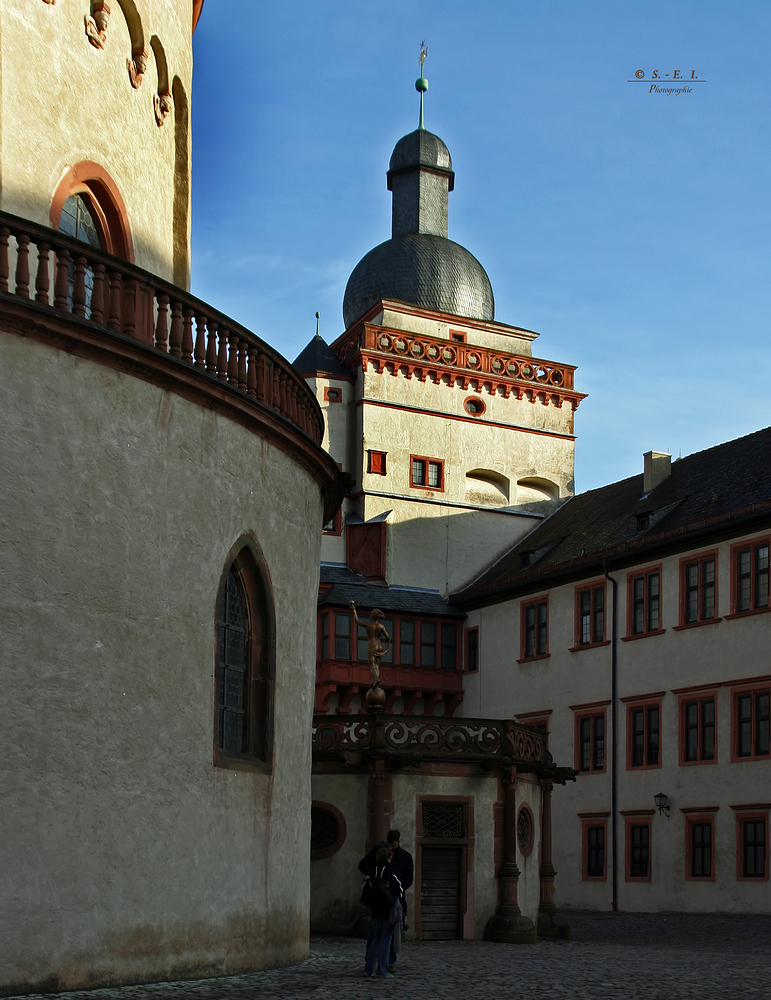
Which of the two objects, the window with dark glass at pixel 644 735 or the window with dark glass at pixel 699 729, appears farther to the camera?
the window with dark glass at pixel 644 735

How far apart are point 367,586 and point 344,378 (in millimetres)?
6796

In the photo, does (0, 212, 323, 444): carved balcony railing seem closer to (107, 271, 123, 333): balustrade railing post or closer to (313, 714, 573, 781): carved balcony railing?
(107, 271, 123, 333): balustrade railing post

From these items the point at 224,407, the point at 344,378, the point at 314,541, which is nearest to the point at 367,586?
the point at 344,378

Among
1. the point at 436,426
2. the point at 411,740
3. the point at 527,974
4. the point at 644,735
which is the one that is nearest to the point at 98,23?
the point at 527,974

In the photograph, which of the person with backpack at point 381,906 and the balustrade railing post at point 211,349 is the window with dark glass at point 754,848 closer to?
the person with backpack at point 381,906

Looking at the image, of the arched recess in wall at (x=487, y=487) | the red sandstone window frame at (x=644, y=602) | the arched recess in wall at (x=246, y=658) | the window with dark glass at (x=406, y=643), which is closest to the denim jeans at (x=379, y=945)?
the arched recess in wall at (x=246, y=658)

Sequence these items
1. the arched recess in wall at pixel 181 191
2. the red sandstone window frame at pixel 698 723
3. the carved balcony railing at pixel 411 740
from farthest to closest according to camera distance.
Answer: the red sandstone window frame at pixel 698 723
the carved balcony railing at pixel 411 740
the arched recess in wall at pixel 181 191

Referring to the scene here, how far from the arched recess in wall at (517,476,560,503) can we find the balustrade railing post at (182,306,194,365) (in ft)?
106

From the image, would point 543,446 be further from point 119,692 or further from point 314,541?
point 119,692

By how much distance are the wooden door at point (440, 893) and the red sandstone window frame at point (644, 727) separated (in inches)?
458

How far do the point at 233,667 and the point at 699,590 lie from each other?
2078cm

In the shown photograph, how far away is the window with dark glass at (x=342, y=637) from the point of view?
39.1 metres

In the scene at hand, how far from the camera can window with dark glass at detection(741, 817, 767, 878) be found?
1174 inches

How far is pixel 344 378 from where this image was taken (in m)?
43.7
